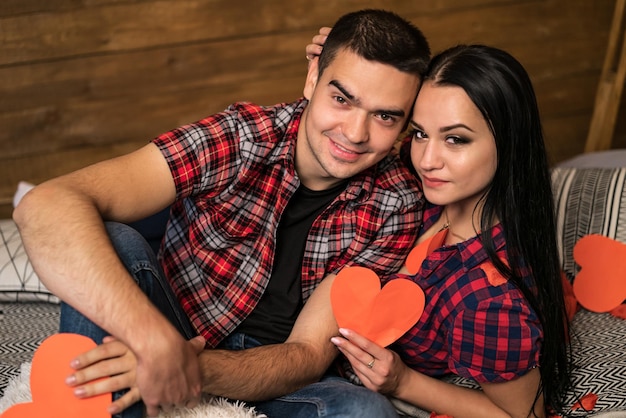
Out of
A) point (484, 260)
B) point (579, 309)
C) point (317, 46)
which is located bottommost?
point (579, 309)

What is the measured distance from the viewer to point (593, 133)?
9.80 ft

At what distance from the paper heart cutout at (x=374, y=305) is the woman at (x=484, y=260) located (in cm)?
4

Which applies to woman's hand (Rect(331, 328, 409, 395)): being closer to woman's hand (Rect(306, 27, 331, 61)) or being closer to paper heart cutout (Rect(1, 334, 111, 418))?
paper heart cutout (Rect(1, 334, 111, 418))

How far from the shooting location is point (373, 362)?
163 centimetres

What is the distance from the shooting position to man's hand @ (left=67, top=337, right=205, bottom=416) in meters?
1.40

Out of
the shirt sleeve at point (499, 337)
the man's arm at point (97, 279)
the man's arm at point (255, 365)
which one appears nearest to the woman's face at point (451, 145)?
the shirt sleeve at point (499, 337)

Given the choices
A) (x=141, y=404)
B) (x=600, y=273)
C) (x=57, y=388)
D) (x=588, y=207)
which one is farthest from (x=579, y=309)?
(x=57, y=388)

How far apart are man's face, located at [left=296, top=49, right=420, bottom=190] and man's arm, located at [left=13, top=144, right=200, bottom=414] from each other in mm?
466

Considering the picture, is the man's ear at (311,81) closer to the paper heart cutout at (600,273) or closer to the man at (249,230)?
the man at (249,230)

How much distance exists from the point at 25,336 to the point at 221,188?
0.67 m

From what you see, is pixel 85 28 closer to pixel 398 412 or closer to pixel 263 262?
pixel 263 262

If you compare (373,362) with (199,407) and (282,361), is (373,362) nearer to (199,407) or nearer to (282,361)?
(282,361)

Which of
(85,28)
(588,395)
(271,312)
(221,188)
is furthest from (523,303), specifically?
(85,28)

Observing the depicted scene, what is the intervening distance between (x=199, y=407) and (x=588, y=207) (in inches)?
50.0
